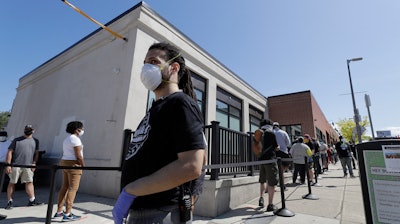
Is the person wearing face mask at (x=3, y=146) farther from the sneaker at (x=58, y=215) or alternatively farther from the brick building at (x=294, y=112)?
the brick building at (x=294, y=112)

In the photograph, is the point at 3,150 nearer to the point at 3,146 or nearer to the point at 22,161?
the point at 3,146

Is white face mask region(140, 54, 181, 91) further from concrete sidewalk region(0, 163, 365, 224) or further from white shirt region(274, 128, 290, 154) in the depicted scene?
white shirt region(274, 128, 290, 154)

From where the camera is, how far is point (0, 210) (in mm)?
4625

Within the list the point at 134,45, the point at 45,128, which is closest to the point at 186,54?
the point at 134,45

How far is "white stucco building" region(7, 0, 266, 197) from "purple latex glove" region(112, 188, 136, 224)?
204 inches

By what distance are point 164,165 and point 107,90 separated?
271 inches

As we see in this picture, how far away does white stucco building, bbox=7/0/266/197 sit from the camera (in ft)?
21.5

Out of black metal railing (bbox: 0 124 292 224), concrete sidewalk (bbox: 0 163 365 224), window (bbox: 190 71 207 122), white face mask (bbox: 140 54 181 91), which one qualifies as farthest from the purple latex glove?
window (bbox: 190 71 207 122)

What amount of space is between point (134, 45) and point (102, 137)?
311 centimetres

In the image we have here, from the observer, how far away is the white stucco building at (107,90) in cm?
656

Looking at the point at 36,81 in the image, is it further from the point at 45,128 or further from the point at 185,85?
the point at 185,85

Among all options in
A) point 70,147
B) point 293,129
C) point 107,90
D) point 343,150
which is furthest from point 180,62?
point 293,129

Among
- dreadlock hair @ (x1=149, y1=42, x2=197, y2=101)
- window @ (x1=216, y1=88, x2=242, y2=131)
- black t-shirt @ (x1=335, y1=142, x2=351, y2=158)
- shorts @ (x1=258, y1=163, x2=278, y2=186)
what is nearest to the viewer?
dreadlock hair @ (x1=149, y1=42, x2=197, y2=101)

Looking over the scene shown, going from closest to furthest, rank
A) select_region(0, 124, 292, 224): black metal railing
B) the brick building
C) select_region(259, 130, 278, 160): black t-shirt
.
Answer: select_region(0, 124, 292, 224): black metal railing → select_region(259, 130, 278, 160): black t-shirt → the brick building
